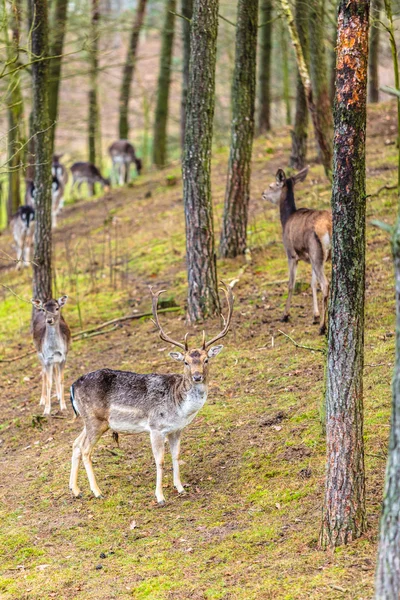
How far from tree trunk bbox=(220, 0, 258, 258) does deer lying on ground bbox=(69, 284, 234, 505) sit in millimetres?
5721

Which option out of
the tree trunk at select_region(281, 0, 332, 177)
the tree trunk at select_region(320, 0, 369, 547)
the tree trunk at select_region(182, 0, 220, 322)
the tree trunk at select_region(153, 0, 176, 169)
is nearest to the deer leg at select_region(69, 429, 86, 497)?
the tree trunk at select_region(320, 0, 369, 547)

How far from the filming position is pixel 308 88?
1478 centimetres

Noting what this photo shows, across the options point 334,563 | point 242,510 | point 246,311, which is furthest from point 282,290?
point 334,563

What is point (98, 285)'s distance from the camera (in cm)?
1645

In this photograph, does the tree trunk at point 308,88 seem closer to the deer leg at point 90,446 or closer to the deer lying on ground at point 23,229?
the deer lying on ground at point 23,229

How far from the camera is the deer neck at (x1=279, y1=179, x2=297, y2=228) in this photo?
12780 mm

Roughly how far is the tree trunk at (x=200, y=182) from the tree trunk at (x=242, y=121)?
1.87 m

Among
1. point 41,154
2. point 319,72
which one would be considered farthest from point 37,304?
point 319,72

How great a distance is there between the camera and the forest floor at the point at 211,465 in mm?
6535

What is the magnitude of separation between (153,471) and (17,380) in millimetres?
4876

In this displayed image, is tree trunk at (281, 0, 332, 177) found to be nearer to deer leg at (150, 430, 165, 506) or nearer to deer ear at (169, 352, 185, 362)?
deer ear at (169, 352, 185, 362)

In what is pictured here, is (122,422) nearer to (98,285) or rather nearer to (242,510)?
(242,510)

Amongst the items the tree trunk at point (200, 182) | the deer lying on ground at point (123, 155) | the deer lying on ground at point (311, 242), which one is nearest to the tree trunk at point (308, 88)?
the tree trunk at point (200, 182)

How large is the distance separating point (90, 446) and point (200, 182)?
5075 mm
